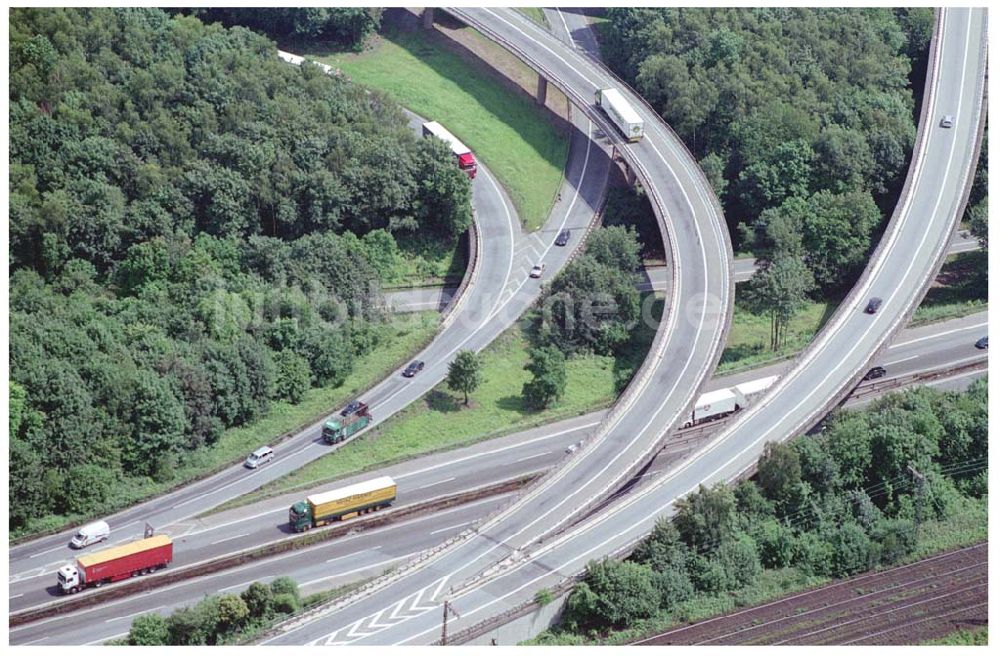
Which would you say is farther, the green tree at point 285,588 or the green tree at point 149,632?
the green tree at point 285,588

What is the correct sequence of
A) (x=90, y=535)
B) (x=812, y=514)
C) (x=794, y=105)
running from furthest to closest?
(x=794, y=105), (x=812, y=514), (x=90, y=535)

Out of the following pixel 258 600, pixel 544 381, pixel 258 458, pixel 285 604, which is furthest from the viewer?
pixel 544 381

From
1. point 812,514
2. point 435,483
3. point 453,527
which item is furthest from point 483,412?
point 812,514

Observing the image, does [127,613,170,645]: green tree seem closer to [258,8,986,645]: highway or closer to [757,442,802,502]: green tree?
[258,8,986,645]: highway

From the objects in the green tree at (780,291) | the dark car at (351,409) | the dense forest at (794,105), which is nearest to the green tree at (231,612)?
the dark car at (351,409)

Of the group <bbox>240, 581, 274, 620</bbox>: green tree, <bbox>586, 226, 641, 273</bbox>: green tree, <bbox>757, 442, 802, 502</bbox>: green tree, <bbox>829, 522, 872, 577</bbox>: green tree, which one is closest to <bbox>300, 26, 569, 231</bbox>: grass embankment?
<bbox>586, 226, 641, 273</bbox>: green tree

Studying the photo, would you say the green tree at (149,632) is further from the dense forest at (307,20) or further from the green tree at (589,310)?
the dense forest at (307,20)

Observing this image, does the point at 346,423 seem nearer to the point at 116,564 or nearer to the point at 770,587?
the point at 116,564

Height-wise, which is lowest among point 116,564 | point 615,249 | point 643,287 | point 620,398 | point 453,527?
point 116,564
